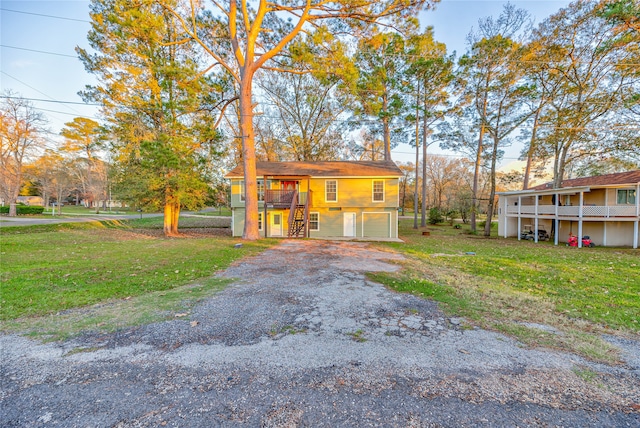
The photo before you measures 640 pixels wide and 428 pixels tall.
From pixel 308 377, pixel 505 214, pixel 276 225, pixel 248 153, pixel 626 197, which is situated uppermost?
pixel 248 153

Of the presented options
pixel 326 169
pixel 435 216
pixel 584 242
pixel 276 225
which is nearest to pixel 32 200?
pixel 276 225

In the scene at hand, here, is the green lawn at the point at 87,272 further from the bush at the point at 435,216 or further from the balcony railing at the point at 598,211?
the bush at the point at 435,216

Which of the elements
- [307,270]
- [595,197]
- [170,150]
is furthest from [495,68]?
[170,150]

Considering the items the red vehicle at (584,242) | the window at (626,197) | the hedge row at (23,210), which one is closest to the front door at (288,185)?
the red vehicle at (584,242)

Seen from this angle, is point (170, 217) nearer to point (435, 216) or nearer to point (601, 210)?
point (435, 216)

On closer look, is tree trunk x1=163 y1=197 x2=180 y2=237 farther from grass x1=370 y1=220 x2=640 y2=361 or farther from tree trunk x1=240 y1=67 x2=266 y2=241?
grass x1=370 y1=220 x2=640 y2=361

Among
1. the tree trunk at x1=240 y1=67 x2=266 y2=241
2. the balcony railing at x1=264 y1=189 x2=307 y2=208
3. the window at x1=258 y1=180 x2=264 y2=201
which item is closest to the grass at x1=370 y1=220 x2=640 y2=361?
the tree trunk at x1=240 y1=67 x2=266 y2=241

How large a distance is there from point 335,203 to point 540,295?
12.7 meters

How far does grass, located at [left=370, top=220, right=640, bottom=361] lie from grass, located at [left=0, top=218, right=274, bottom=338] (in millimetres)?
4782

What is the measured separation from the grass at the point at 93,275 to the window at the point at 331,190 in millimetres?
8216

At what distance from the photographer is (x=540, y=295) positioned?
5.09 m

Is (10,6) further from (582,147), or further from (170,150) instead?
(582,147)

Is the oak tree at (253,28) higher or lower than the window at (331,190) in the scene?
higher

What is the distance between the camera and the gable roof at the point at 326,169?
16.8 meters
